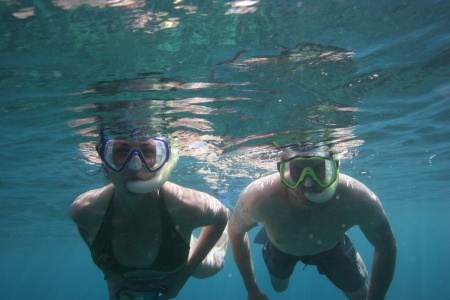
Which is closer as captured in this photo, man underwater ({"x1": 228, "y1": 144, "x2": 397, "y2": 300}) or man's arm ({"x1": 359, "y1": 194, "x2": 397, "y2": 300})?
man's arm ({"x1": 359, "y1": 194, "x2": 397, "y2": 300})

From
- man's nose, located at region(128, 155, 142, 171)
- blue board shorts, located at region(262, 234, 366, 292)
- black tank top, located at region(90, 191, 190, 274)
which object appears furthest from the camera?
blue board shorts, located at region(262, 234, 366, 292)

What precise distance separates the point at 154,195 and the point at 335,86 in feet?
18.0

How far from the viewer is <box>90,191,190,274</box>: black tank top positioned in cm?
473

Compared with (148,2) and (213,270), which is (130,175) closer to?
(148,2)

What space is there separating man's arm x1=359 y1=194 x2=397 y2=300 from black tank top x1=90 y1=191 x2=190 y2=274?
3841 millimetres

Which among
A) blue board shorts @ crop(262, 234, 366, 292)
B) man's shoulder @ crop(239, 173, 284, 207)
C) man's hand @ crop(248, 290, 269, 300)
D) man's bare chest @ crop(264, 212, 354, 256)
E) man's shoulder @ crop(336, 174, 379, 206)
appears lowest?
blue board shorts @ crop(262, 234, 366, 292)

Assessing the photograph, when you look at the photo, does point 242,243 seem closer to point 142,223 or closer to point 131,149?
point 142,223

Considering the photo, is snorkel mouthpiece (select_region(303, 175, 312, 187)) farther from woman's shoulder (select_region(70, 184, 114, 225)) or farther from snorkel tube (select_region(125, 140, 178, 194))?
woman's shoulder (select_region(70, 184, 114, 225))

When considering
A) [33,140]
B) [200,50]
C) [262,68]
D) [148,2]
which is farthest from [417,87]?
[33,140]

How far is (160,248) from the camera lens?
15.7ft

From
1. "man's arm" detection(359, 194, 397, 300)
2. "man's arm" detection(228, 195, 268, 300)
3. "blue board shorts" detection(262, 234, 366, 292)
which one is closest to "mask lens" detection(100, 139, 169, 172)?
"man's arm" detection(228, 195, 268, 300)

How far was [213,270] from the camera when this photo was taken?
7.33 meters

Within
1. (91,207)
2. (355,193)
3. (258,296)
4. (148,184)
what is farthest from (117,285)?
(355,193)

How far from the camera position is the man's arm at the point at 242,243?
5.72 meters
